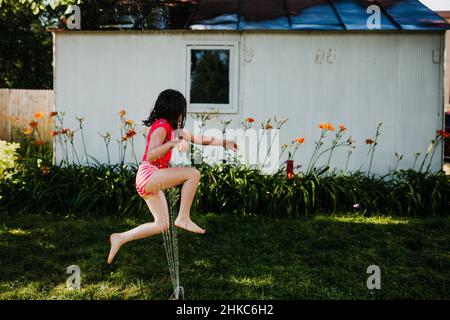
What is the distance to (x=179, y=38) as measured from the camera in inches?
322

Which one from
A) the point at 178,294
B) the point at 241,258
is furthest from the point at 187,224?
the point at 241,258

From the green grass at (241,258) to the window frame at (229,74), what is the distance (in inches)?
95.5

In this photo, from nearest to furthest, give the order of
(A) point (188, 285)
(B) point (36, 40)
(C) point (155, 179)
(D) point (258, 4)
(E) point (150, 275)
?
(C) point (155, 179), (A) point (188, 285), (E) point (150, 275), (D) point (258, 4), (B) point (36, 40)

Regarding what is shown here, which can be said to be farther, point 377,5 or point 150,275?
point 377,5

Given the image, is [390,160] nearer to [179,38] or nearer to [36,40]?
[179,38]

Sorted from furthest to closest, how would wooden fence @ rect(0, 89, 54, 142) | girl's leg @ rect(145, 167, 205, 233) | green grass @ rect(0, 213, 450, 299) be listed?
wooden fence @ rect(0, 89, 54, 142) < green grass @ rect(0, 213, 450, 299) < girl's leg @ rect(145, 167, 205, 233)

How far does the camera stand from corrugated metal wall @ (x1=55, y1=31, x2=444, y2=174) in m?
8.01

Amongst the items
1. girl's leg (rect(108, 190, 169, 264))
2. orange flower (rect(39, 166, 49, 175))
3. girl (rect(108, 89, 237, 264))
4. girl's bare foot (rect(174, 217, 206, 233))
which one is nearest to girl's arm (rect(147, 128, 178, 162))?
girl (rect(108, 89, 237, 264))

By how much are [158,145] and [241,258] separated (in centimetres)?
174

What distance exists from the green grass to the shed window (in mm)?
2509

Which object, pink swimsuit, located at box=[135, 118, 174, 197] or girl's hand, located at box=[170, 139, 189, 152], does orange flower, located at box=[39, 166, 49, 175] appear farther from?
girl's hand, located at box=[170, 139, 189, 152]

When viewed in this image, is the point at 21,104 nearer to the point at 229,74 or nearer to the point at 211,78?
the point at 211,78

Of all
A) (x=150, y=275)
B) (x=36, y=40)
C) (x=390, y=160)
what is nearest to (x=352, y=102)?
(x=390, y=160)

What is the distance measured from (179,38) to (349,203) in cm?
390
